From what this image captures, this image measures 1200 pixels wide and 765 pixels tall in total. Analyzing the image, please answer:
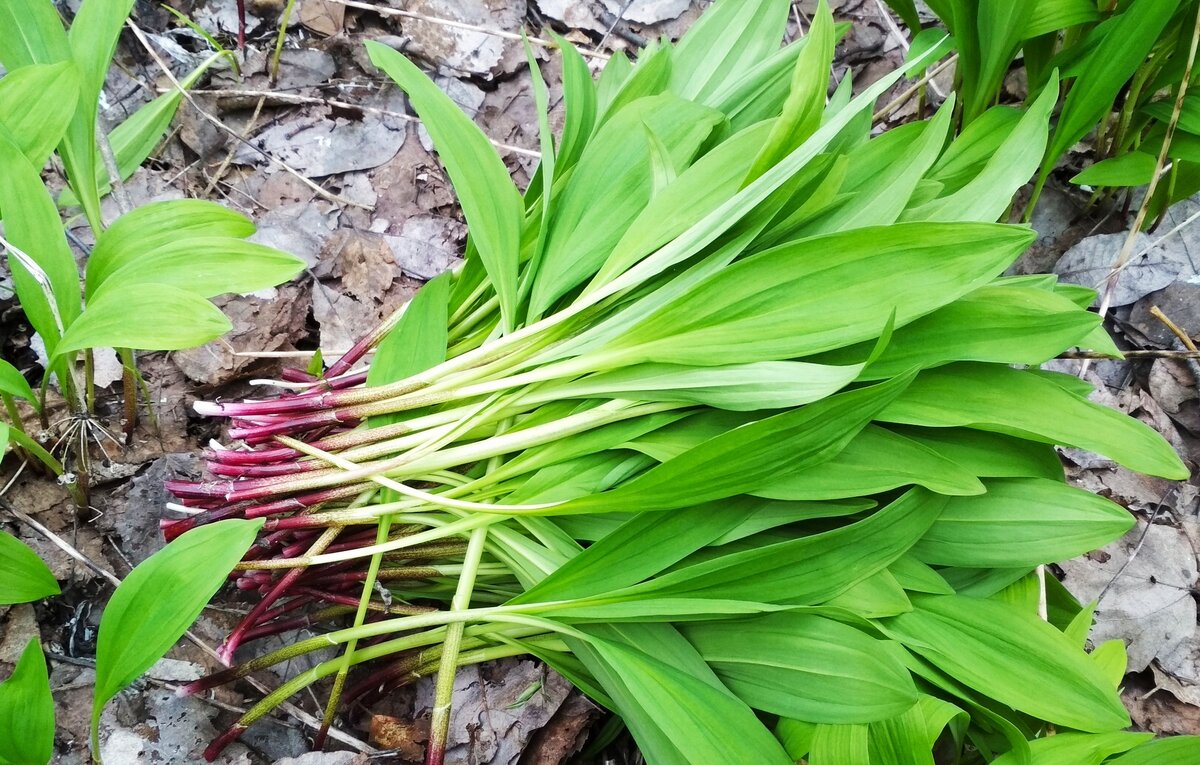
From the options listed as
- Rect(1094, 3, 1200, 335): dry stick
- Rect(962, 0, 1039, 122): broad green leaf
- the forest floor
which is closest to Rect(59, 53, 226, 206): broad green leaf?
the forest floor

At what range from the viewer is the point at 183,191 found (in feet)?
4.73

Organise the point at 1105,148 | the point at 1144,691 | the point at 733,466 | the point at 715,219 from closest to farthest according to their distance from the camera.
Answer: the point at 733,466
the point at 715,219
the point at 1144,691
the point at 1105,148

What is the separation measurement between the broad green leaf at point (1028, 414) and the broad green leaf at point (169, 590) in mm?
783

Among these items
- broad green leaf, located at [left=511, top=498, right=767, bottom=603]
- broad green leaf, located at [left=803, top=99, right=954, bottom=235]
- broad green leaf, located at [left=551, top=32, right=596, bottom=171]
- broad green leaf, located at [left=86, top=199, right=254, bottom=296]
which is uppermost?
broad green leaf, located at [left=551, top=32, right=596, bottom=171]

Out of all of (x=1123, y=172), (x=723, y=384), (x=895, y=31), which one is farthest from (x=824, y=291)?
(x=895, y=31)

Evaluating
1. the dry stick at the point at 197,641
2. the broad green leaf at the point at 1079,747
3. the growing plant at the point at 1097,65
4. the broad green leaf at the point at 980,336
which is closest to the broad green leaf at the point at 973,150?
the growing plant at the point at 1097,65

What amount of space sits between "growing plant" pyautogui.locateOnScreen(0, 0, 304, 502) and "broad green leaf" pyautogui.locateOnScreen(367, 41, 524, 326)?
0.26 metres

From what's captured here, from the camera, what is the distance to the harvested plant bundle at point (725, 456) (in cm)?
85

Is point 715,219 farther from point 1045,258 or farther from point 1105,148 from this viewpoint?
point 1105,148

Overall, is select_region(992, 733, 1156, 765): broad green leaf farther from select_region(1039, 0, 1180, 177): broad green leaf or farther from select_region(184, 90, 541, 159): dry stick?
select_region(184, 90, 541, 159): dry stick

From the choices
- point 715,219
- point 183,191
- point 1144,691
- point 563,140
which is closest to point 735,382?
Result: point 715,219

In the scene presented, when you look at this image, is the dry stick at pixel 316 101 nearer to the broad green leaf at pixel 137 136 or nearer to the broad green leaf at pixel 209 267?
the broad green leaf at pixel 137 136

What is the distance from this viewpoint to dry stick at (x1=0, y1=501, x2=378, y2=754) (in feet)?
3.44

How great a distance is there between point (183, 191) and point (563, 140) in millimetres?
834
